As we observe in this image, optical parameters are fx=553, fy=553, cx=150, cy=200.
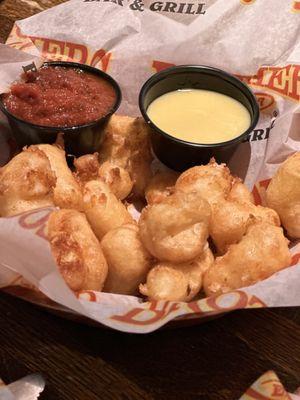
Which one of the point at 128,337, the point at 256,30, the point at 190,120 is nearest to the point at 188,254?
the point at 128,337

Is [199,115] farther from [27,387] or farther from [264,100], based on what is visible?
[27,387]

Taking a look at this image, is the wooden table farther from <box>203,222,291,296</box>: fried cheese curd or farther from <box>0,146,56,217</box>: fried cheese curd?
<box>0,146,56,217</box>: fried cheese curd

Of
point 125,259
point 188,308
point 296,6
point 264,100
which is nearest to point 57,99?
point 125,259

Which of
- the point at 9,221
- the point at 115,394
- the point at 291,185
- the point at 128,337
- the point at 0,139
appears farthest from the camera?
the point at 0,139

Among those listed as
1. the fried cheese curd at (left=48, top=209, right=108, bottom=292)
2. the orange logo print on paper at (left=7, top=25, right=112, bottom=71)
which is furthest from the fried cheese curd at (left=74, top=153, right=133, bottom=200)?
the orange logo print on paper at (left=7, top=25, right=112, bottom=71)

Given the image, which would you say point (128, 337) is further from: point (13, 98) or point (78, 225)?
point (13, 98)
